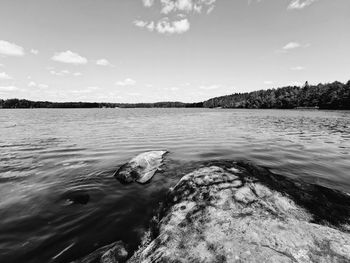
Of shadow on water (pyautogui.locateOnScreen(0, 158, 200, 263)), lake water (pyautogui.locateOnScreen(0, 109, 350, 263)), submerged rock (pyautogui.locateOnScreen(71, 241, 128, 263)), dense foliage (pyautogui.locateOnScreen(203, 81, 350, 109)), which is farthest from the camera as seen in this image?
dense foliage (pyautogui.locateOnScreen(203, 81, 350, 109))

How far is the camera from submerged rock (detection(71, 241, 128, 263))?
167 inches

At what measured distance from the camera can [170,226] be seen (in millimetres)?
4914

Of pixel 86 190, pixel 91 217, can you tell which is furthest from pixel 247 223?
pixel 86 190

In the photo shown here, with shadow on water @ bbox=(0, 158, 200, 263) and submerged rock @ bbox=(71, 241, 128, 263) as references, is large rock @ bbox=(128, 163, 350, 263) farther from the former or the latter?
shadow on water @ bbox=(0, 158, 200, 263)

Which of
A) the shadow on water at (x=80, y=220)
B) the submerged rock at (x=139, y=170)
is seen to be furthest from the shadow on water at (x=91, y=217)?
the submerged rock at (x=139, y=170)

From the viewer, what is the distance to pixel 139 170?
9.70 metres

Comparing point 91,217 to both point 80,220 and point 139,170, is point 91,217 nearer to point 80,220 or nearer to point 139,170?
point 80,220

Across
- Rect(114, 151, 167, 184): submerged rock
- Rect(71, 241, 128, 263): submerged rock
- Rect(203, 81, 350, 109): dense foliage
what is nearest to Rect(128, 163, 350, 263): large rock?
Rect(71, 241, 128, 263): submerged rock

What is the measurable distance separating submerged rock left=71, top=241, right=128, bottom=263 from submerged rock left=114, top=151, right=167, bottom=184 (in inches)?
169

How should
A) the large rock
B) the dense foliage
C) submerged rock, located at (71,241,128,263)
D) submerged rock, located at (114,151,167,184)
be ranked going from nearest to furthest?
1. the large rock
2. submerged rock, located at (71,241,128,263)
3. submerged rock, located at (114,151,167,184)
4. the dense foliage

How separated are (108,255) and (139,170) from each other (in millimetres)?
5423

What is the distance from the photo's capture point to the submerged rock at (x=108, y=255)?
13.9ft

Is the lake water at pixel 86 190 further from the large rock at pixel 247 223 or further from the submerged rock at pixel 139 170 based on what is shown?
the large rock at pixel 247 223

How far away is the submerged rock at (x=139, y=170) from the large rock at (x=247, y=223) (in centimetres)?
272
